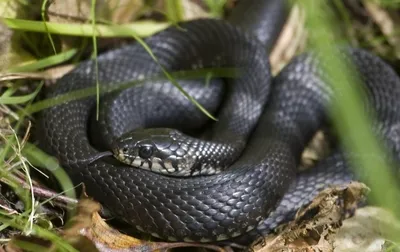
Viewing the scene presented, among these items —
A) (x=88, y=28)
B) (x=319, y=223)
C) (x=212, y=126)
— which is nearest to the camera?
(x=319, y=223)

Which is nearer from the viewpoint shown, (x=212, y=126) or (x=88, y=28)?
(x=88, y=28)

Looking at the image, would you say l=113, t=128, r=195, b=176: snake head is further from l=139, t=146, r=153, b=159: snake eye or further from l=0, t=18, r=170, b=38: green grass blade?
l=0, t=18, r=170, b=38: green grass blade

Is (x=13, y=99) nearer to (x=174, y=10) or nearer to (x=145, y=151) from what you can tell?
(x=145, y=151)

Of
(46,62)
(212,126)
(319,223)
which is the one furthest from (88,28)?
(319,223)

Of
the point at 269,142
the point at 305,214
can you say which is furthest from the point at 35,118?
the point at 305,214

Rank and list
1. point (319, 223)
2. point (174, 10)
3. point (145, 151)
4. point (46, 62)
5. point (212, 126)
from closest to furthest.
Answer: point (319, 223) < point (145, 151) < point (46, 62) < point (212, 126) < point (174, 10)

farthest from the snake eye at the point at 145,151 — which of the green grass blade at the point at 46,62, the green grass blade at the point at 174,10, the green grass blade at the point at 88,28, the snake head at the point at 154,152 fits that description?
the green grass blade at the point at 174,10

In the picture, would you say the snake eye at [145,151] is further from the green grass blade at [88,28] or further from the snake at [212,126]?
the green grass blade at [88,28]
